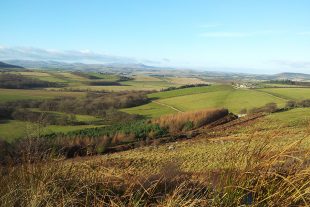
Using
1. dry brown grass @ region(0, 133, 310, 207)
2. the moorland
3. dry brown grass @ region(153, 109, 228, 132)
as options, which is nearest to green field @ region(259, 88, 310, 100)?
the moorland

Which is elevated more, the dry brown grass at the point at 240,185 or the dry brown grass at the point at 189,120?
the dry brown grass at the point at 240,185

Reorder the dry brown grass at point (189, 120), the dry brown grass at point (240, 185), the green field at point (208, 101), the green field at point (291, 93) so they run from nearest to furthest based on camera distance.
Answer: the dry brown grass at point (240, 185) → the dry brown grass at point (189, 120) → the green field at point (208, 101) → the green field at point (291, 93)

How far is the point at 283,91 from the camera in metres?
76.8

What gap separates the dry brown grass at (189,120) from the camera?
162ft

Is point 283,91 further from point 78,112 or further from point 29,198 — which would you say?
point 29,198

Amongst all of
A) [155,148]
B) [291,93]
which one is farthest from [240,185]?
[291,93]

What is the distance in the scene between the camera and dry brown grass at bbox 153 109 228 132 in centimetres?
4947

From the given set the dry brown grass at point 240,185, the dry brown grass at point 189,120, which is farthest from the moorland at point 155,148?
the dry brown grass at point 189,120

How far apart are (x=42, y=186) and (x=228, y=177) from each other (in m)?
1.73

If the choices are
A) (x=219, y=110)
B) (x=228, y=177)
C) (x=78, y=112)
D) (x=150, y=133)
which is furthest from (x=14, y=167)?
(x=78, y=112)

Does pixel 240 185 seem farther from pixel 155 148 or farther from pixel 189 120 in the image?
pixel 189 120

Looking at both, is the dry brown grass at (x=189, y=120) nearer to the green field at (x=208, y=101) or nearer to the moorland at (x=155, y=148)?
the moorland at (x=155, y=148)

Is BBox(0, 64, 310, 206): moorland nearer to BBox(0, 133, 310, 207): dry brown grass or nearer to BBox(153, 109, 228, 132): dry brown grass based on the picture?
BBox(0, 133, 310, 207): dry brown grass

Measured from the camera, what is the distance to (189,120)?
165 feet
